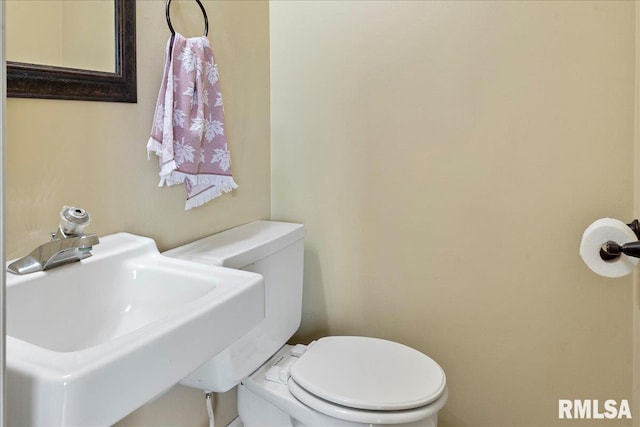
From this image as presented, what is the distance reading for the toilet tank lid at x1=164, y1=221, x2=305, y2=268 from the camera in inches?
45.9

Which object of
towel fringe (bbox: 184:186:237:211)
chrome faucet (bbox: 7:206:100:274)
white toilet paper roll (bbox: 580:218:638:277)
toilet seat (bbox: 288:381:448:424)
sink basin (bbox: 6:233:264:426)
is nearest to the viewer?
sink basin (bbox: 6:233:264:426)

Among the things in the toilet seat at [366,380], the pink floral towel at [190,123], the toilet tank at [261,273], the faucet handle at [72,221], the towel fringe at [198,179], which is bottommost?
the toilet seat at [366,380]

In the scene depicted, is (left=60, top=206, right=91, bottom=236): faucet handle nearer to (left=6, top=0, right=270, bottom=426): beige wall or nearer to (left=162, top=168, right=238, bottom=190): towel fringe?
(left=6, top=0, right=270, bottom=426): beige wall

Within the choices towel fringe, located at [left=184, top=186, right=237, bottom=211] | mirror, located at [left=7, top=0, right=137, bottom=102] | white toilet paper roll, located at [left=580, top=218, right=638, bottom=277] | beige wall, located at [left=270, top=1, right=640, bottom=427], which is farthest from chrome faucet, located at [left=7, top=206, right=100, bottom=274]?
white toilet paper roll, located at [left=580, top=218, right=638, bottom=277]

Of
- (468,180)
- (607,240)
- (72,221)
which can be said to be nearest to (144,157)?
(72,221)

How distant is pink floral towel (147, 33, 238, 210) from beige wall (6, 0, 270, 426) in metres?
0.05

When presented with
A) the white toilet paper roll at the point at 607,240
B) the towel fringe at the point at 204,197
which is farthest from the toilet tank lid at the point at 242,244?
the white toilet paper roll at the point at 607,240

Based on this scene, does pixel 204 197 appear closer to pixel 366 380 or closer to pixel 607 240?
pixel 366 380

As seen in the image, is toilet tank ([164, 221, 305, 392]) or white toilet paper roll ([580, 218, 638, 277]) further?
toilet tank ([164, 221, 305, 392])

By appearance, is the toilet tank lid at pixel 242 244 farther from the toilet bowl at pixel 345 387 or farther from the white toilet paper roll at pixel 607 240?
the white toilet paper roll at pixel 607 240

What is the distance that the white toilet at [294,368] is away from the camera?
1.12m

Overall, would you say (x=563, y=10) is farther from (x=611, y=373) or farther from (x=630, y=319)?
(x=611, y=373)

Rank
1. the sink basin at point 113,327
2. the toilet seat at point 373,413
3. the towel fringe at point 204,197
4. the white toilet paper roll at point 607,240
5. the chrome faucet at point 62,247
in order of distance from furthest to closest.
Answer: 1. the towel fringe at point 204,197
2. the toilet seat at point 373,413
3. the white toilet paper roll at point 607,240
4. the chrome faucet at point 62,247
5. the sink basin at point 113,327

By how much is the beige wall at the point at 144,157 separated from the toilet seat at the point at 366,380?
1.35ft
